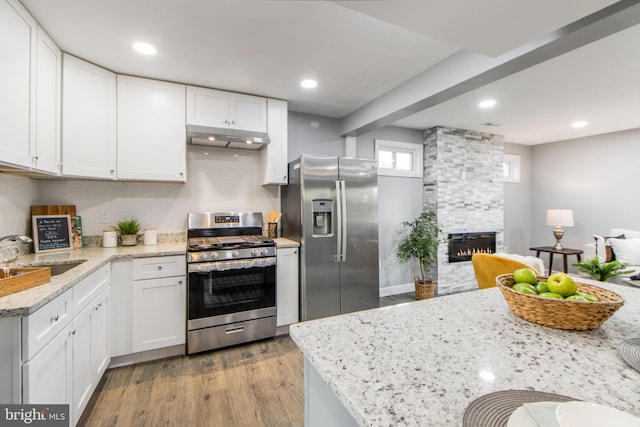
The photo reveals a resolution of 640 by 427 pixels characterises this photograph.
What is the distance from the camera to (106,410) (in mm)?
1854

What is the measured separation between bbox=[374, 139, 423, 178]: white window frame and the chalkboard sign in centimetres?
356

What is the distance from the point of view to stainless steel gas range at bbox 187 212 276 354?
8.20 feet

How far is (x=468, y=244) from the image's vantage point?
4625mm

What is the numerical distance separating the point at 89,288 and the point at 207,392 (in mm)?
1057

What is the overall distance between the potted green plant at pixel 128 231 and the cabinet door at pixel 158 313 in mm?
523

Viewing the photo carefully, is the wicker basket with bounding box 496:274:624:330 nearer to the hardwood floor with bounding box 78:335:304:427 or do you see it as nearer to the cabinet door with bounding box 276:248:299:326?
the hardwood floor with bounding box 78:335:304:427

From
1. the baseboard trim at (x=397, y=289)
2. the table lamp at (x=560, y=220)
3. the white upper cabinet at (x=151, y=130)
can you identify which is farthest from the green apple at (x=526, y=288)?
the table lamp at (x=560, y=220)

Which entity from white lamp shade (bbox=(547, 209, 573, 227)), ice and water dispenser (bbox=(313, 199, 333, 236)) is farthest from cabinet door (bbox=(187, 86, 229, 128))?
white lamp shade (bbox=(547, 209, 573, 227))

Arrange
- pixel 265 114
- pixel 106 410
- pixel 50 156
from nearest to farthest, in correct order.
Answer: pixel 106 410
pixel 50 156
pixel 265 114

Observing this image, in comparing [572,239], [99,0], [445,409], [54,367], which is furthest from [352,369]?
[572,239]

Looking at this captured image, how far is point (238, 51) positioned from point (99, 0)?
0.85 m

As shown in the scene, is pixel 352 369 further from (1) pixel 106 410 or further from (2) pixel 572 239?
(2) pixel 572 239

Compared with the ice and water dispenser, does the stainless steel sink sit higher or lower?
lower

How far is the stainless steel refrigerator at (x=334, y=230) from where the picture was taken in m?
2.95
